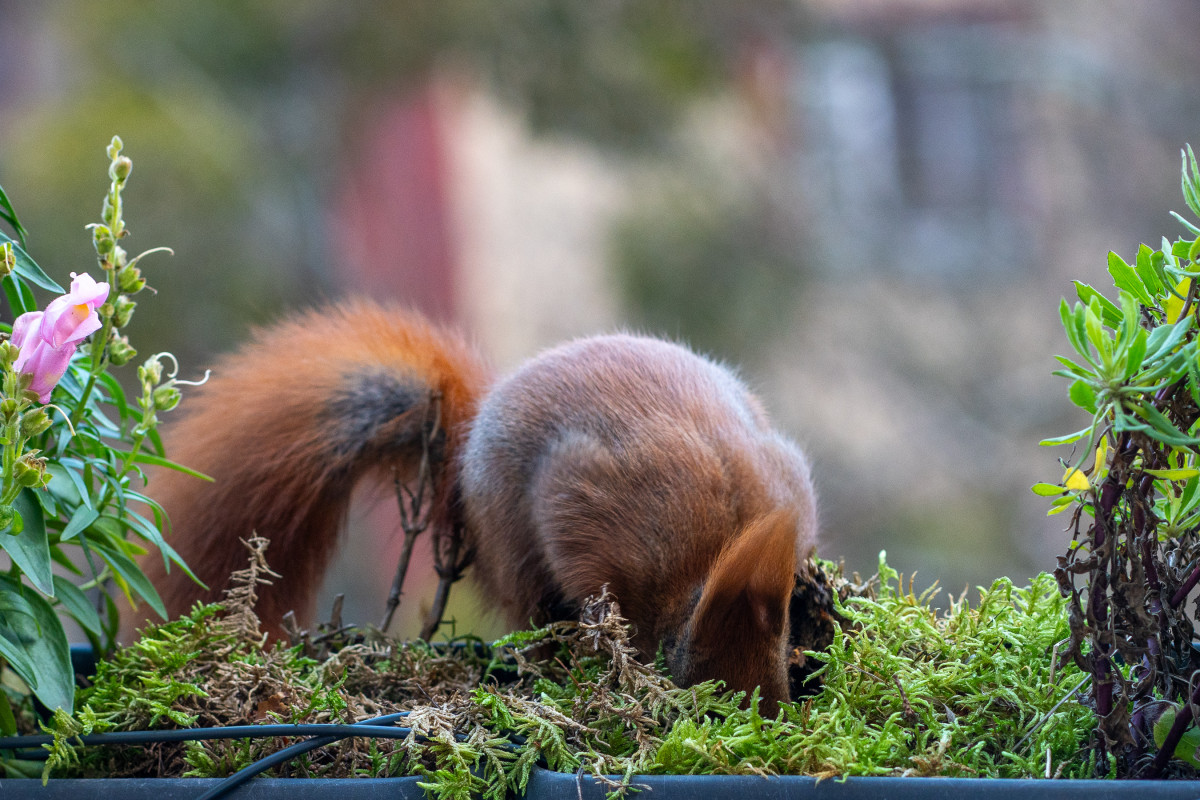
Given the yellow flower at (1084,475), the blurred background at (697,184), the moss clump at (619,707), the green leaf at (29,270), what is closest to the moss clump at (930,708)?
the moss clump at (619,707)

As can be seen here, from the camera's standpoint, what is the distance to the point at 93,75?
3055mm

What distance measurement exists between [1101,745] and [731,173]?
9.49ft

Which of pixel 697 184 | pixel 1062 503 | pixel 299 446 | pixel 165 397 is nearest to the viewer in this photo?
pixel 1062 503

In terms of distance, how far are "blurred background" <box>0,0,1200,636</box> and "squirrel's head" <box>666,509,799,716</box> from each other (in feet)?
5.87

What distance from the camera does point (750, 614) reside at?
854mm

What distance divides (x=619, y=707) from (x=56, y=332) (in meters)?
0.42

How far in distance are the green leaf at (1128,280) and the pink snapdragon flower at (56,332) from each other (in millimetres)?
594

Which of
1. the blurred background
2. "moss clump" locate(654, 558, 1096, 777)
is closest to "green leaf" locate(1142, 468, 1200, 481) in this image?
"moss clump" locate(654, 558, 1096, 777)

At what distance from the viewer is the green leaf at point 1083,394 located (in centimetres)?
59

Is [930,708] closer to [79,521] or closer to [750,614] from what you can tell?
[750,614]

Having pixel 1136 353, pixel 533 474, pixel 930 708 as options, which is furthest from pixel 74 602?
pixel 1136 353

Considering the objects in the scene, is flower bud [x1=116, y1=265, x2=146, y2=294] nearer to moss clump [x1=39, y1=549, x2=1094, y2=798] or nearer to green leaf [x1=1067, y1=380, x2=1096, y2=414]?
moss clump [x1=39, y1=549, x2=1094, y2=798]

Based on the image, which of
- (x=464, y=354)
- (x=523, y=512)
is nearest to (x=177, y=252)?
(x=464, y=354)

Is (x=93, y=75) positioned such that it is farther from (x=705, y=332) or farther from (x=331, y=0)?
(x=705, y=332)
